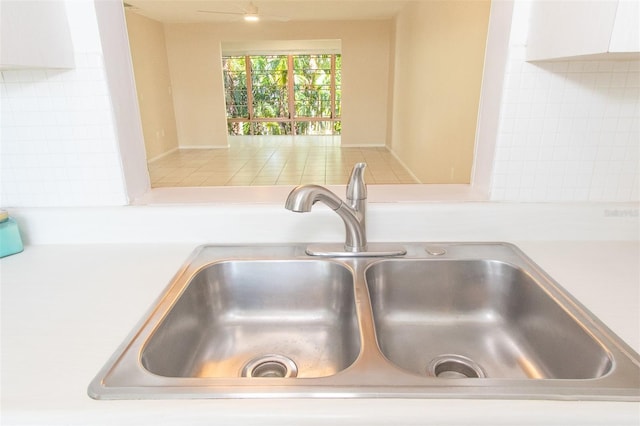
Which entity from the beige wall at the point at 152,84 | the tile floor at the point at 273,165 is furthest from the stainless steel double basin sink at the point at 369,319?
the beige wall at the point at 152,84

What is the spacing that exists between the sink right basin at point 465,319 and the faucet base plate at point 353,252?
1.2 inches

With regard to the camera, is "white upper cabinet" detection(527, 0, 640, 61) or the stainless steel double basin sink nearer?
"white upper cabinet" detection(527, 0, 640, 61)

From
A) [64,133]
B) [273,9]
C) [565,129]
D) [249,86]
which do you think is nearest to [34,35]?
[64,133]

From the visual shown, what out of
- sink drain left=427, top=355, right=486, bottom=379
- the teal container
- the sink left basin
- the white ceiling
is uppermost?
the white ceiling

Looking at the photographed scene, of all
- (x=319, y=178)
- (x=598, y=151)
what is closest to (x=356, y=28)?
(x=319, y=178)

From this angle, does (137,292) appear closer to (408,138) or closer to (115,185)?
(115,185)

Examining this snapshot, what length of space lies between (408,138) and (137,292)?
5.29 metres

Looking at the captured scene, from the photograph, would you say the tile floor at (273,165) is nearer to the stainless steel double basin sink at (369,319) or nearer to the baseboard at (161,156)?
the baseboard at (161,156)

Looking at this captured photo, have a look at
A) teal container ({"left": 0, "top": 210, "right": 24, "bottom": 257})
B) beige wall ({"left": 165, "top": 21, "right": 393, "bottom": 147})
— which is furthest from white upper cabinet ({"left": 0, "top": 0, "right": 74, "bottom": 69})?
beige wall ({"left": 165, "top": 21, "right": 393, "bottom": 147})

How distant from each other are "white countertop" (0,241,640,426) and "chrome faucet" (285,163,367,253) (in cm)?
40

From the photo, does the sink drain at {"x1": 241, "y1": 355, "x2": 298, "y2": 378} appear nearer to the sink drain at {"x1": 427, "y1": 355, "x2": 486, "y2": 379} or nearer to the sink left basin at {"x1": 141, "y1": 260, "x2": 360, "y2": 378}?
the sink left basin at {"x1": 141, "y1": 260, "x2": 360, "y2": 378}

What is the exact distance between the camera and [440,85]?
13.1 feet

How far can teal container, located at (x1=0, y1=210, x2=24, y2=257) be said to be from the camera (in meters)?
0.98

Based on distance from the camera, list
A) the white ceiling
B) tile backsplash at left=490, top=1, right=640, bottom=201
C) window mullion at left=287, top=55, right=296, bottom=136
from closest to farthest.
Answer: tile backsplash at left=490, top=1, right=640, bottom=201
the white ceiling
window mullion at left=287, top=55, right=296, bottom=136
